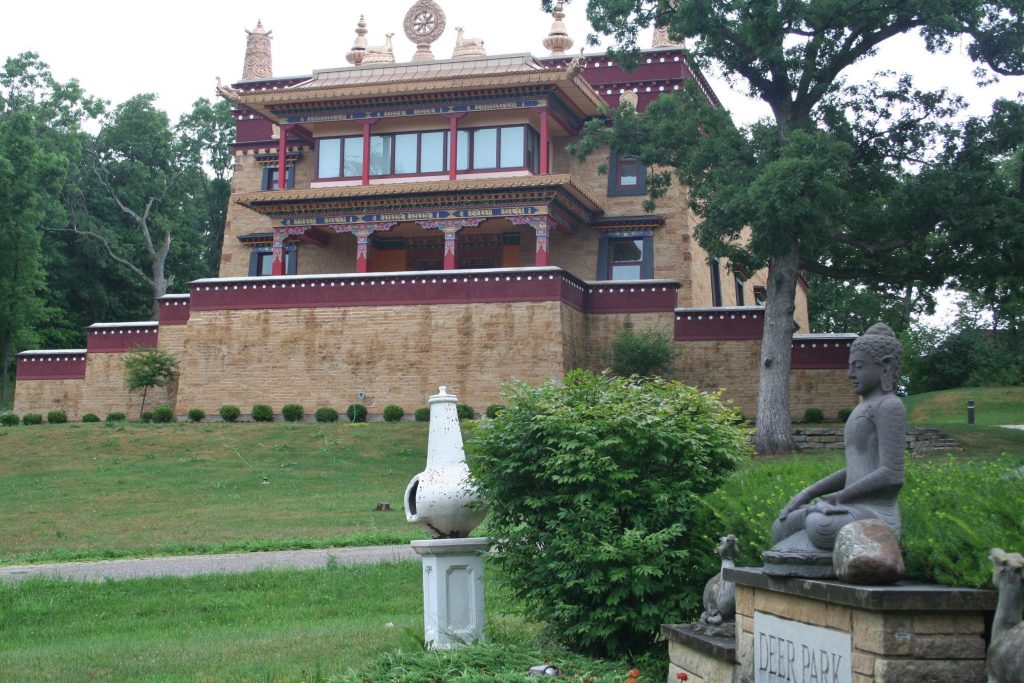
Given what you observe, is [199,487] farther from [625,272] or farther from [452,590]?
[625,272]

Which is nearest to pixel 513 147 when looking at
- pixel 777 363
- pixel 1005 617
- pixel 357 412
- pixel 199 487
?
pixel 357 412

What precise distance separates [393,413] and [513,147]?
10.3 meters

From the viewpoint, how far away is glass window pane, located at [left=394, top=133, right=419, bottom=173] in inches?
1592

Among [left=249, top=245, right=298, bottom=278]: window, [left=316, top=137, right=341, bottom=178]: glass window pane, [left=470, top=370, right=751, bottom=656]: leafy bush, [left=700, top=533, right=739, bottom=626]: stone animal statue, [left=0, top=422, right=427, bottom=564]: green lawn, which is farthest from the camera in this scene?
[left=249, top=245, right=298, bottom=278]: window

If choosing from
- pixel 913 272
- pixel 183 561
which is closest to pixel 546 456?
pixel 183 561

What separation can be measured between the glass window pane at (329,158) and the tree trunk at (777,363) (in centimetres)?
1753

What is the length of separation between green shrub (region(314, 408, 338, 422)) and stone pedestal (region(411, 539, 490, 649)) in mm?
24908

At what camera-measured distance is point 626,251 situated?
40.6m

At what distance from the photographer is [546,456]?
396 inches

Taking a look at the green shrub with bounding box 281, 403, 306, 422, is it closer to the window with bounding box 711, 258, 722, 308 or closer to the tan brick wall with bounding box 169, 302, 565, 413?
the tan brick wall with bounding box 169, 302, 565, 413

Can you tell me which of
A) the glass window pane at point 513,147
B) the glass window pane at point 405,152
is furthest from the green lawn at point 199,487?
the glass window pane at point 405,152

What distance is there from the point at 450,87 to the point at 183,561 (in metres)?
25.0

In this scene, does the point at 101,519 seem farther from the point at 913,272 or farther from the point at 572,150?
the point at 913,272

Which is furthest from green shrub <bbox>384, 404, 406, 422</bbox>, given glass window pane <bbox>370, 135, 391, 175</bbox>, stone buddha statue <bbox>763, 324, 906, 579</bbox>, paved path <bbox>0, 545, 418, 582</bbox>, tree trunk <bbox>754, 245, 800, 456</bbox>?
stone buddha statue <bbox>763, 324, 906, 579</bbox>
